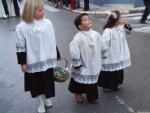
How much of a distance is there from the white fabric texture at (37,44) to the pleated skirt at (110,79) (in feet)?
3.78

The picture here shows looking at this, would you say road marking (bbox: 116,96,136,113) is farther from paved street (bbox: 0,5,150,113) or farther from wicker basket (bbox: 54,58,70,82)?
wicker basket (bbox: 54,58,70,82)

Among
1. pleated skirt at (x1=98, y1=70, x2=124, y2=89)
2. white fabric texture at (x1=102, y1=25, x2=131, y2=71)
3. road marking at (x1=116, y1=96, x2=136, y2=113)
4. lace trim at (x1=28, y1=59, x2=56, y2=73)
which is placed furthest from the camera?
pleated skirt at (x1=98, y1=70, x2=124, y2=89)

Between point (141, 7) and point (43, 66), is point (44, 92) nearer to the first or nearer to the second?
point (43, 66)

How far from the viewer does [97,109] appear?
20.1 feet

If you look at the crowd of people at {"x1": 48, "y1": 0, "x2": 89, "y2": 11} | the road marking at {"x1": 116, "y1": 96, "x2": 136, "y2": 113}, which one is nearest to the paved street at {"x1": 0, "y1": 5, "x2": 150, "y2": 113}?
the road marking at {"x1": 116, "y1": 96, "x2": 136, "y2": 113}

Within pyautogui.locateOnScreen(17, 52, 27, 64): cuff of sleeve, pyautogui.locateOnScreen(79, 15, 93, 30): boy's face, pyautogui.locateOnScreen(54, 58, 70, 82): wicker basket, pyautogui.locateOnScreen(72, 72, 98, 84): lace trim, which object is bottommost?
pyautogui.locateOnScreen(72, 72, 98, 84): lace trim

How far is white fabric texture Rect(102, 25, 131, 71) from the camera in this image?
262 inches

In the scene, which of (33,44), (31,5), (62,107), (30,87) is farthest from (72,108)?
(31,5)

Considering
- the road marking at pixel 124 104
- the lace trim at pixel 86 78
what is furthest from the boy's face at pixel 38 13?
the road marking at pixel 124 104

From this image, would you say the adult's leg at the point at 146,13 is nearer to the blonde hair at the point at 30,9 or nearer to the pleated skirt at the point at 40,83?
the pleated skirt at the point at 40,83

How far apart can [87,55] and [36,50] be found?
75cm

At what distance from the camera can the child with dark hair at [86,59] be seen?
6129mm

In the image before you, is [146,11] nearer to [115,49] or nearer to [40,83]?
[115,49]

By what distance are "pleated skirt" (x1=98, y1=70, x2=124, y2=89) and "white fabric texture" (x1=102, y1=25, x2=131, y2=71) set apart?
10 centimetres
